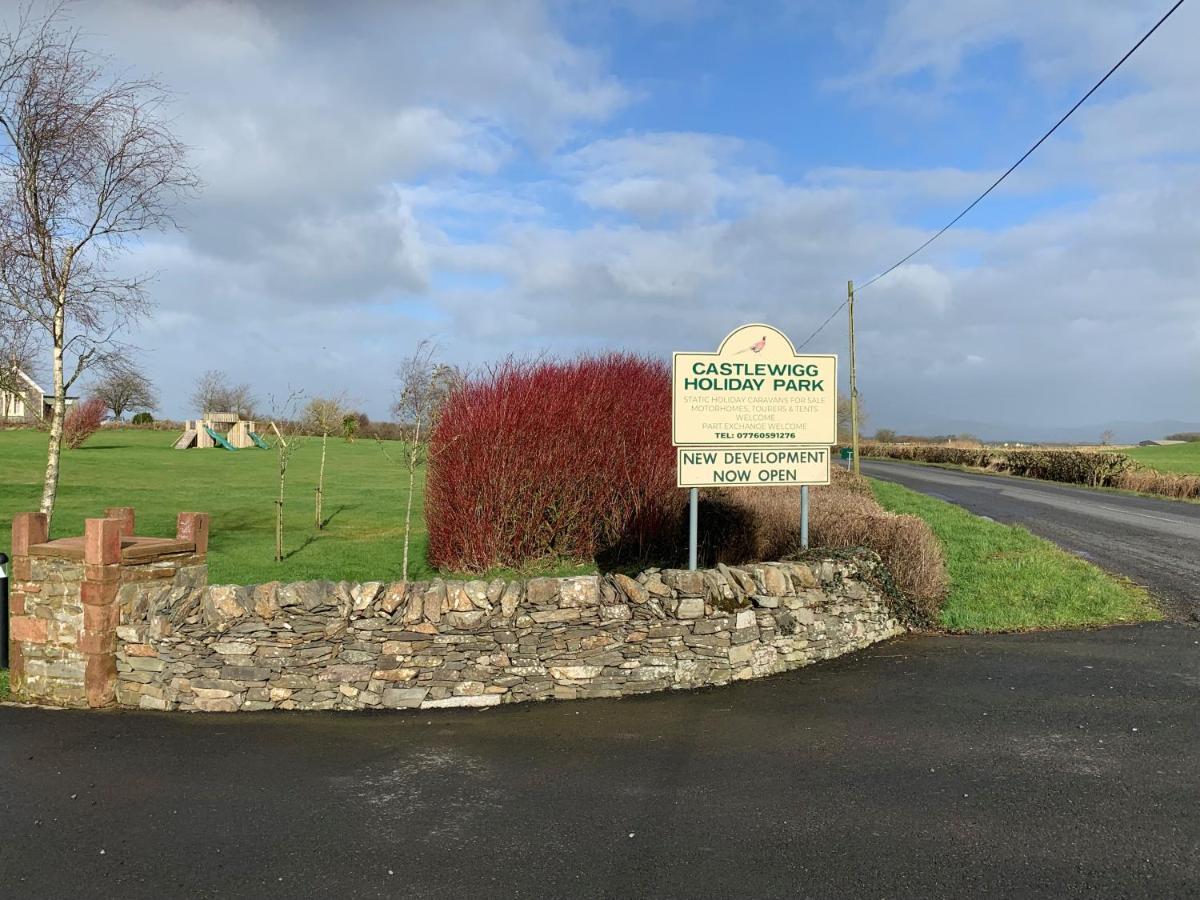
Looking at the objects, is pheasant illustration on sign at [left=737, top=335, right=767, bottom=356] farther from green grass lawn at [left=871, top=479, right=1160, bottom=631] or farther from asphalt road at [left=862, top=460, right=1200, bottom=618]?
asphalt road at [left=862, top=460, right=1200, bottom=618]

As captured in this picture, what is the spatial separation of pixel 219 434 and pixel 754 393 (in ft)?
170

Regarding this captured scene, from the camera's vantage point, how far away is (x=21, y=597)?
23.8 feet

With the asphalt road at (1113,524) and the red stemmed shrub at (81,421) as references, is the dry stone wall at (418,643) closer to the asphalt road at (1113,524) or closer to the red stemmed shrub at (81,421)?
the asphalt road at (1113,524)

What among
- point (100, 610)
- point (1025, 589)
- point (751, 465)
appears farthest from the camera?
point (1025, 589)

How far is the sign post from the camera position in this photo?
351 inches

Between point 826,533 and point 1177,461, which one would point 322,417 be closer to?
point 826,533

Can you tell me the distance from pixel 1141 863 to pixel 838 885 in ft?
4.82

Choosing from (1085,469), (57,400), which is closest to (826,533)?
(57,400)

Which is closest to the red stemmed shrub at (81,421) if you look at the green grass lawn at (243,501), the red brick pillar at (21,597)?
the green grass lawn at (243,501)

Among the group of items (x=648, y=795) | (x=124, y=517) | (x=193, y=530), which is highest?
(x=124, y=517)

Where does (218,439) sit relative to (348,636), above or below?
above

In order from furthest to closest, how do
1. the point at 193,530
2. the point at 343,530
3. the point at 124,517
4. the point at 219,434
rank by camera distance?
the point at 219,434 < the point at 343,530 < the point at 124,517 < the point at 193,530

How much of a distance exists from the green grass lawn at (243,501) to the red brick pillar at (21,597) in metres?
3.75

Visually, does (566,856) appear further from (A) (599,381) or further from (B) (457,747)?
(A) (599,381)
